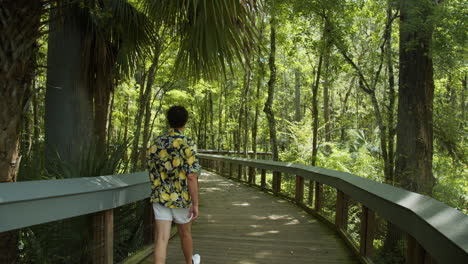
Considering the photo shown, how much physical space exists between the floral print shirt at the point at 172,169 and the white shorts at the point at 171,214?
5 cm

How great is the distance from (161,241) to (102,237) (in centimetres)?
52

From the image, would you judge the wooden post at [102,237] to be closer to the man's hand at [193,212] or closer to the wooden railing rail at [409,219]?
the man's hand at [193,212]

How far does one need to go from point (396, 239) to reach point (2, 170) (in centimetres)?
512

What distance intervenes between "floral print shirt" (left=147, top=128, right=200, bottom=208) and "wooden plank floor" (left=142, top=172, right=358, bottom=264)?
1.22 meters

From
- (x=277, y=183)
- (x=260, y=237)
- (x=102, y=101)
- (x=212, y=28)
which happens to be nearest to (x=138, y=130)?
(x=102, y=101)

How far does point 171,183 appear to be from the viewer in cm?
350

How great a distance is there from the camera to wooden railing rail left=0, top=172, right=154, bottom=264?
7.42ft

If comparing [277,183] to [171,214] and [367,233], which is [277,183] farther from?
[171,214]

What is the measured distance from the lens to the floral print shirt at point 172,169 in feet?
11.4

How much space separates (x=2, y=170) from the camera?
10.1ft

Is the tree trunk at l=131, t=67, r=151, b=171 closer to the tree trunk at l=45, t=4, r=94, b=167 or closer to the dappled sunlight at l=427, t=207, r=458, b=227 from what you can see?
the tree trunk at l=45, t=4, r=94, b=167

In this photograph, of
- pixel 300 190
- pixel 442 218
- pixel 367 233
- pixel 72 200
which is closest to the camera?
pixel 442 218

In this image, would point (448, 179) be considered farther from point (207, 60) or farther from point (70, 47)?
point (70, 47)

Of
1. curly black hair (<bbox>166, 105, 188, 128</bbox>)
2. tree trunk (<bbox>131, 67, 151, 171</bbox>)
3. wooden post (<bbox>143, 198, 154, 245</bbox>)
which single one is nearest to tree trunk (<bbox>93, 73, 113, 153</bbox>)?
tree trunk (<bbox>131, 67, 151, 171</bbox>)
